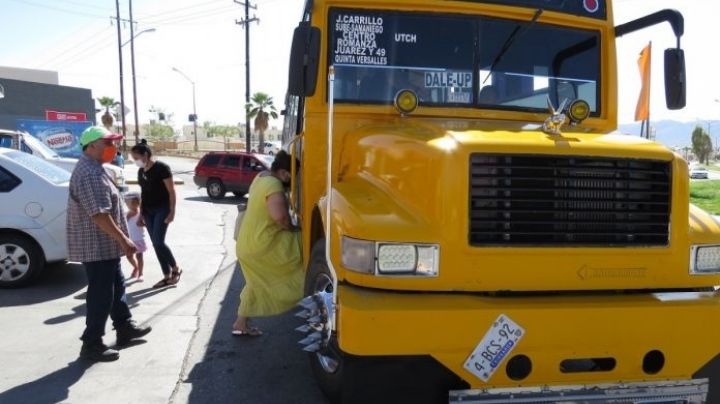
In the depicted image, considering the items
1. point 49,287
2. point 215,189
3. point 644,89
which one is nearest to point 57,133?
point 215,189

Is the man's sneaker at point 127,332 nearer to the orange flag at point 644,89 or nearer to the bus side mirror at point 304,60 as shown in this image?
Answer: the bus side mirror at point 304,60

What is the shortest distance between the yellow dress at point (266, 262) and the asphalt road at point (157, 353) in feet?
1.33

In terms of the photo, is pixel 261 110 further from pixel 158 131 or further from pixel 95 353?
pixel 158 131

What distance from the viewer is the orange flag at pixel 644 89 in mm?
4707

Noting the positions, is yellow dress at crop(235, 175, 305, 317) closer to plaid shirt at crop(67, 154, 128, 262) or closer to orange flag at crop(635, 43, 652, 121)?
plaid shirt at crop(67, 154, 128, 262)

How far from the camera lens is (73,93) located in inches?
1554

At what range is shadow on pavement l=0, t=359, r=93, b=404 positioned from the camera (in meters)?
3.76

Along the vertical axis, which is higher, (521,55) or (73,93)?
(73,93)

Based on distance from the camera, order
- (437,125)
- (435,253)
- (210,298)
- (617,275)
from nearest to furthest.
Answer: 1. (435,253)
2. (617,275)
3. (437,125)
4. (210,298)

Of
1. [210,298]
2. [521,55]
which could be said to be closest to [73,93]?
[210,298]

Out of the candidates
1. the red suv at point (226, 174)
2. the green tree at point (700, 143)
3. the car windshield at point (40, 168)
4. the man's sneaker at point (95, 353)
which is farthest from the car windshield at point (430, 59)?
the green tree at point (700, 143)

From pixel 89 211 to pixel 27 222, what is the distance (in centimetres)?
292

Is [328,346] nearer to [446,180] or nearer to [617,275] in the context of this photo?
[446,180]

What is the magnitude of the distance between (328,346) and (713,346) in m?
2.02
